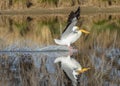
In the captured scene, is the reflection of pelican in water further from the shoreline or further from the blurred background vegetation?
the blurred background vegetation

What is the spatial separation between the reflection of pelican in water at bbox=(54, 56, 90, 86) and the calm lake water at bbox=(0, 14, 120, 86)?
0.11m

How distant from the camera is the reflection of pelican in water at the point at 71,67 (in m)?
9.55

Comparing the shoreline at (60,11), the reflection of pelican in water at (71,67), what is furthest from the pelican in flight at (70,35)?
the shoreline at (60,11)

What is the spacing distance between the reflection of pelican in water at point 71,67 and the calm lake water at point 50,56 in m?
0.11

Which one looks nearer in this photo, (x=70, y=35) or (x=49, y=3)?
(x=70, y=35)

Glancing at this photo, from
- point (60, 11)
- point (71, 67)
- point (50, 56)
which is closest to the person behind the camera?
point (71, 67)

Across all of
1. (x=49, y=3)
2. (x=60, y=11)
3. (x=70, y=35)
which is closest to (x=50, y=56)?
(x=70, y=35)

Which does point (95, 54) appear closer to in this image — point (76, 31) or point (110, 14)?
point (76, 31)

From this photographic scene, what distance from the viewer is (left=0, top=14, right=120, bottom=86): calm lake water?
941 centimetres

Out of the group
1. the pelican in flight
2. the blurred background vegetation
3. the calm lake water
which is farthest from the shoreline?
the pelican in flight

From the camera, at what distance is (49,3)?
80.0 ft

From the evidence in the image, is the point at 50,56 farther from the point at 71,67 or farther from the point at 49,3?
the point at 49,3

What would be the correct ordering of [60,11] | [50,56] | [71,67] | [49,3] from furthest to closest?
[49,3]
[60,11]
[50,56]
[71,67]

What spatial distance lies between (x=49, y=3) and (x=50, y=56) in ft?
41.2
